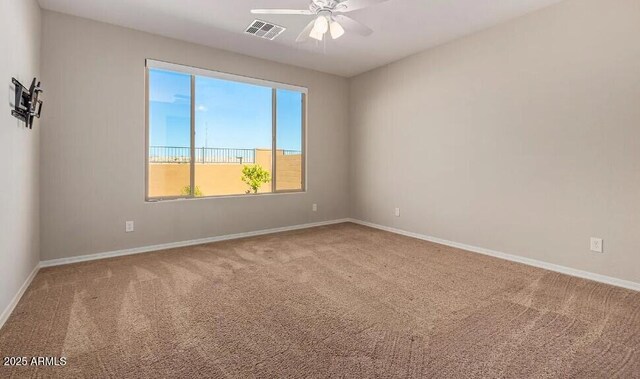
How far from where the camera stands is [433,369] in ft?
5.48

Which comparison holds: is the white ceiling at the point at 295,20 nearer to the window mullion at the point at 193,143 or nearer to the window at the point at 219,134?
the window at the point at 219,134

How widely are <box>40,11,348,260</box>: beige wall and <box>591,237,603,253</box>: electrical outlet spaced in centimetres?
426

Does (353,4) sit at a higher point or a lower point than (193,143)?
higher

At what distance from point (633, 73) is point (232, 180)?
4705mm

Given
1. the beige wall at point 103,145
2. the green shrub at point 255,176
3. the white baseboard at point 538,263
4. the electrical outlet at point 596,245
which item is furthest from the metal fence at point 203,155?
the electrical outlet at point 596,245

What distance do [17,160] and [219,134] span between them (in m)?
2.42

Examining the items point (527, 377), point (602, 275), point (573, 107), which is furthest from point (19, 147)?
point (602, 275)

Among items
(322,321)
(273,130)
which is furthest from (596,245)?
(273,130)

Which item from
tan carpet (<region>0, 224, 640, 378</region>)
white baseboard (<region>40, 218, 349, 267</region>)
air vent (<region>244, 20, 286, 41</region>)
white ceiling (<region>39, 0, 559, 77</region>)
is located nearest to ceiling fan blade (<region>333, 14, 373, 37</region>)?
white ceiling (<region>39, 0, 559, 77</region>)

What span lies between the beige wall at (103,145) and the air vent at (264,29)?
2.71 ft

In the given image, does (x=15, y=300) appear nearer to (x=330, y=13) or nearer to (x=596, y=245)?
(x=330, y=13)

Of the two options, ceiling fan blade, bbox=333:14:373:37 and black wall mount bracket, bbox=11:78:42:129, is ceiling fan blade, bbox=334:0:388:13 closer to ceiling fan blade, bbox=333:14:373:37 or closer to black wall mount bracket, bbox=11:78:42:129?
ceiling fan blade, bbox=333:14:373:37

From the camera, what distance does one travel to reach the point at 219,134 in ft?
15.3

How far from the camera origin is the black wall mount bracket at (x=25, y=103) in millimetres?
2402
